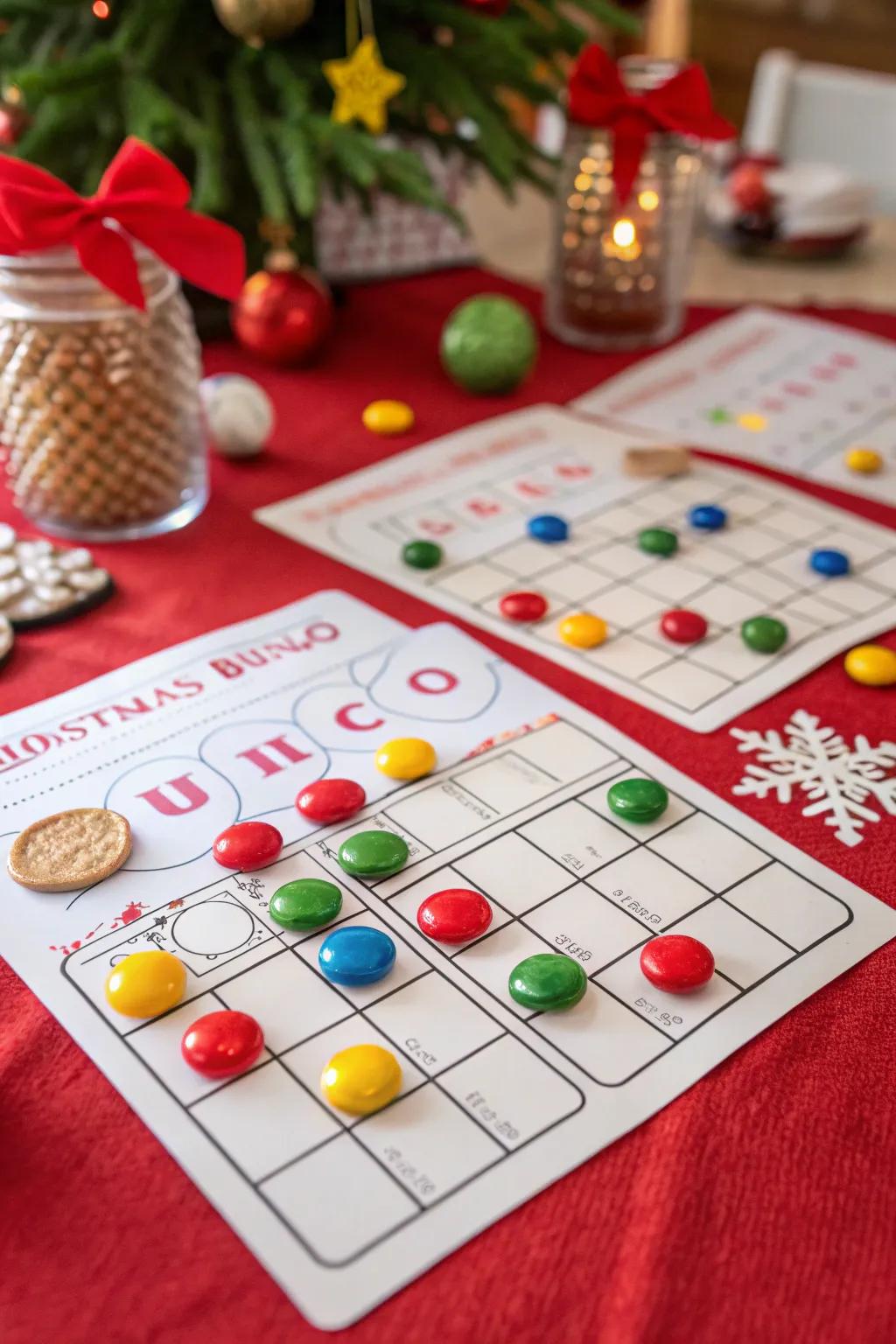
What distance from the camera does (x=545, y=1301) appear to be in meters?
0.42

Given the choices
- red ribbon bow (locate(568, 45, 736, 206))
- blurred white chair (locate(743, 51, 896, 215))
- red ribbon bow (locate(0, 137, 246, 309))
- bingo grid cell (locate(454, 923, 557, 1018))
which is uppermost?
red ribbon bow (locate(568, 45, 736, 206))

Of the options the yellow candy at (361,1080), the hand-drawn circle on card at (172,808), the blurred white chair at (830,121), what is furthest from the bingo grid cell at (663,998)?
the blurred white chair at (830,121)

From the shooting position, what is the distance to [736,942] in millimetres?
557

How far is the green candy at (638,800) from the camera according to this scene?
0.62 meters

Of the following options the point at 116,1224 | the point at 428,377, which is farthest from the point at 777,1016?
the point at 428,377

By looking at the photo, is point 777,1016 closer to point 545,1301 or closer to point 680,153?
point 545,1301

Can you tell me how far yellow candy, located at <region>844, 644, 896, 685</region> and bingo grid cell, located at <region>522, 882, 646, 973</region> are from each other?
27 cm

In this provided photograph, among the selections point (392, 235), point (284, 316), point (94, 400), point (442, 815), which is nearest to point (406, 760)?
point (442, 815)

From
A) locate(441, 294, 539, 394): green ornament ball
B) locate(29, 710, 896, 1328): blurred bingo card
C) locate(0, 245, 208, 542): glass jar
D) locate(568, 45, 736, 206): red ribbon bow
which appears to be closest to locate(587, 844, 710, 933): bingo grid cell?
locate(29, 710, 896, 1328): blurred bingo card

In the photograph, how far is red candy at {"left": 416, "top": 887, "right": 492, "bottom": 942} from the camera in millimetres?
544

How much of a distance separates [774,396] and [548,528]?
383 millimetres

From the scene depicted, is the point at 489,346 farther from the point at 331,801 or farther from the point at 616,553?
the point at 331,801

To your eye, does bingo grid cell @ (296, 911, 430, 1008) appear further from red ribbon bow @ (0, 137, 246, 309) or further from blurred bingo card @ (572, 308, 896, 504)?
blurred bingo card @ (572, 308, 896, 504)

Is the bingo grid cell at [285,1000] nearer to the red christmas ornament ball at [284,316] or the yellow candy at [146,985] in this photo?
the yellow candy at [146,985]
